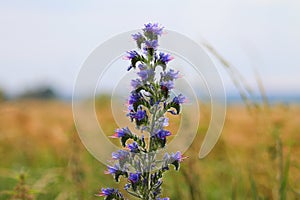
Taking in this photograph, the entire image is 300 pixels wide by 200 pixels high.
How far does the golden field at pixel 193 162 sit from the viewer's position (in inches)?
137

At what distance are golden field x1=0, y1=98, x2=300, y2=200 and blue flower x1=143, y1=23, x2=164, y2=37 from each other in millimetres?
1213

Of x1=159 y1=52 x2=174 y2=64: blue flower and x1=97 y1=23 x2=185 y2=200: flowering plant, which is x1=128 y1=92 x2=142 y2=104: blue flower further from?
x1=159 y1=52 x2=174 y2=64: blue flower

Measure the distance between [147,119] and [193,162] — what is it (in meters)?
1.67

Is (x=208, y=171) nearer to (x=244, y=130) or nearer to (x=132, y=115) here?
(x=244, y=130)

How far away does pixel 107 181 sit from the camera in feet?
17.1

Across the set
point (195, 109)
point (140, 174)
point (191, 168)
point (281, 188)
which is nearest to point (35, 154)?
point (195, 109)

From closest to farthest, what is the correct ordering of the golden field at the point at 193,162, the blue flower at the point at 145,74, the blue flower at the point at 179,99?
the blue flower at the point at 145,74, the blue flower at the point at 179,99, the golden field at the point at 193,162

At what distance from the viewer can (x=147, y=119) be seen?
189cm

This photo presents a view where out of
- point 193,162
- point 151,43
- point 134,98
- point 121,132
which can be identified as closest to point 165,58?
point 151,43

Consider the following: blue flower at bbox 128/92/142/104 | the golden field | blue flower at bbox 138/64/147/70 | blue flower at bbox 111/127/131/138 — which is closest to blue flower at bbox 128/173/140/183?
blue flower at bbox 111/127/131/138

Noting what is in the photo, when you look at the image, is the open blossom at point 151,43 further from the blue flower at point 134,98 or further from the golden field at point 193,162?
the golden field at point 193,162

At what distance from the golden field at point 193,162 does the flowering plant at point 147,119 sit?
0.98 m

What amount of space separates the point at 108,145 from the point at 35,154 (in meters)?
4.34

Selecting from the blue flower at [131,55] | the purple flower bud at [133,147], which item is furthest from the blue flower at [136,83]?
the purple flower bud at [133,147]
